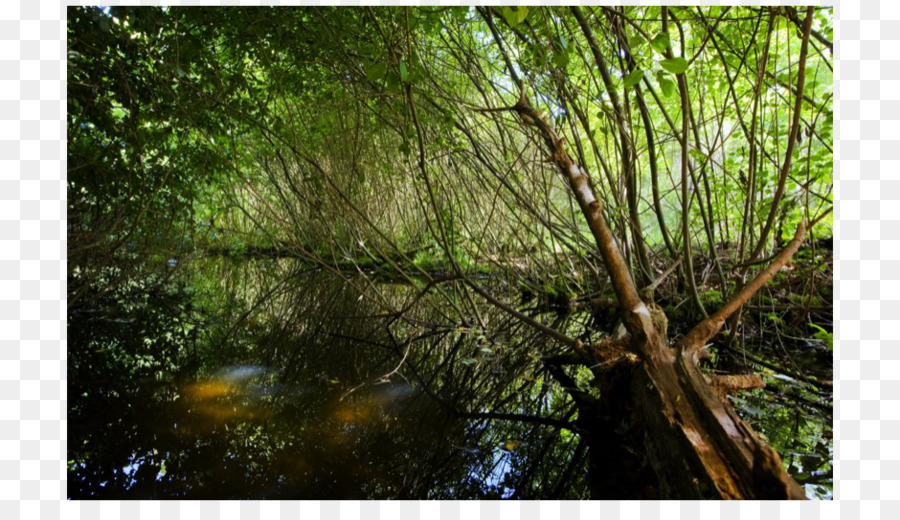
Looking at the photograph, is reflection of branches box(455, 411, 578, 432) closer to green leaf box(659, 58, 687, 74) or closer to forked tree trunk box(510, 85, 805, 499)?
forked tree trunk box(510, 85, 805, 499)

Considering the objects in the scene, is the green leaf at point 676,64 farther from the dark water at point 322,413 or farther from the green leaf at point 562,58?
the dark water at point 322,413

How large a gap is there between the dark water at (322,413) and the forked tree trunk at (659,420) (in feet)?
0.54

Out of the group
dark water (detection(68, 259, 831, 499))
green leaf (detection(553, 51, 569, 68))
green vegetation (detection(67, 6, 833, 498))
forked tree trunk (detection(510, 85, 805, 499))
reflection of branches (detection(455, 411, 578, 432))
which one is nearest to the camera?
forked tree trunk (detection(510, 85, 805, 499))

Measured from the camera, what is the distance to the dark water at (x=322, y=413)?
1.90 meters

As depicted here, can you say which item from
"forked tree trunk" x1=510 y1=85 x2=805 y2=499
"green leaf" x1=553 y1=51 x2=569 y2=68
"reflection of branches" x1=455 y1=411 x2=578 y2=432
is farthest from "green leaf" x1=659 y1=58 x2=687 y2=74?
"reflection of branches" x1=455 y1=411 x2=578 y2=432

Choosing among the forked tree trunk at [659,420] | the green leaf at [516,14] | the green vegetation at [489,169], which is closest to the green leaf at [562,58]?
the green vegetation at [489,169]

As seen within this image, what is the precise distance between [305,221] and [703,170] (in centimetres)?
659

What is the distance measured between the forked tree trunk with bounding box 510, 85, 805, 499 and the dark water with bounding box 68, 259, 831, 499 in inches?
6.5

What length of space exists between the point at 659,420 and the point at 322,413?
5.22 ft

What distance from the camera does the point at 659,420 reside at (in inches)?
73.2

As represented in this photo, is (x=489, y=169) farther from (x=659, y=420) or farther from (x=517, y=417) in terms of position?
(x=659, y=420)

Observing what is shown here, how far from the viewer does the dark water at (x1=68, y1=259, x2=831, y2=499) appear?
1899 mm

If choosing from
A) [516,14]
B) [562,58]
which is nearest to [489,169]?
[562,58]
